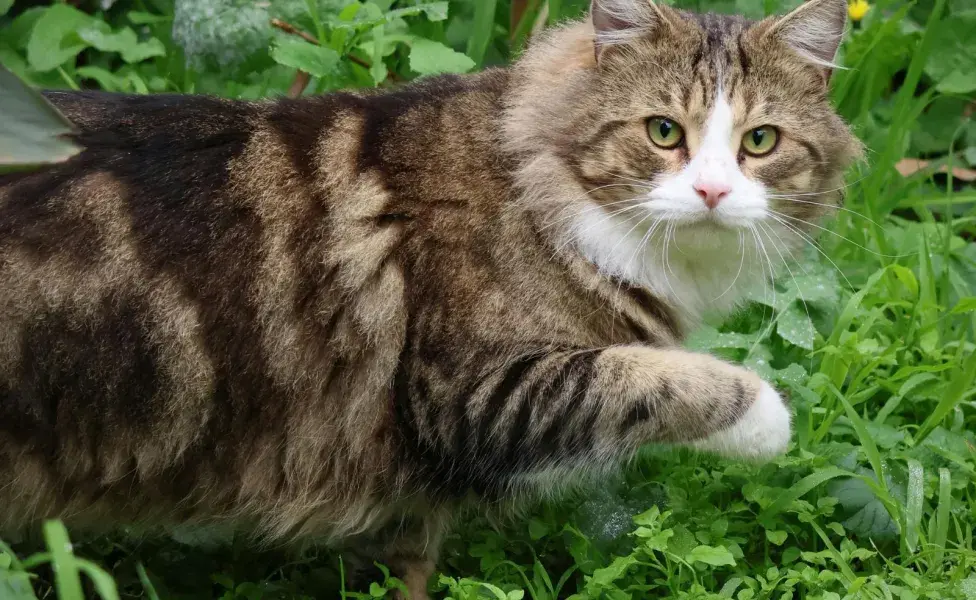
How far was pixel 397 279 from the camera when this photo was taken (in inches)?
90.4

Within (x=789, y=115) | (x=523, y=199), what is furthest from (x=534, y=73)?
(x=789, y=115)

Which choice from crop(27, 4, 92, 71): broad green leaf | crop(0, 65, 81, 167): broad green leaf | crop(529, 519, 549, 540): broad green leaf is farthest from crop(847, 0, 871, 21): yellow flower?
crop(0, 65, 81, 167): broad green leaf

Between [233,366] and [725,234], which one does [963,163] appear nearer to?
[725,234]

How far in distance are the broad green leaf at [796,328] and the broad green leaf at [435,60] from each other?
119 centimetres

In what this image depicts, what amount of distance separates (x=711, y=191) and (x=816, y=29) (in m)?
0.53

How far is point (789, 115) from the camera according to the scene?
2344mm

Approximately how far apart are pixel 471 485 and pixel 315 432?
14.4 inches

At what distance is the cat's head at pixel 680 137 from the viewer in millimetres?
2256

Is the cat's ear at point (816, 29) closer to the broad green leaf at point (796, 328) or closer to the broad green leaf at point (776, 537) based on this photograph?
the broad green leaf at point (796, 328)

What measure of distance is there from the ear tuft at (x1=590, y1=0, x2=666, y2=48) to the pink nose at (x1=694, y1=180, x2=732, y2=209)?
41 cm

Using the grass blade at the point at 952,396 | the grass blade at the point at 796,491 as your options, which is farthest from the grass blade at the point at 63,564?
the grass blade at the point at 952,396

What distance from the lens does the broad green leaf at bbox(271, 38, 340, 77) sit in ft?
10.4

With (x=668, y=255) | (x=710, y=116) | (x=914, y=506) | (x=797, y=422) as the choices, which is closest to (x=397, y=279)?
(x=668, y=255)

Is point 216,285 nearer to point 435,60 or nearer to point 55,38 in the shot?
point 435,60
